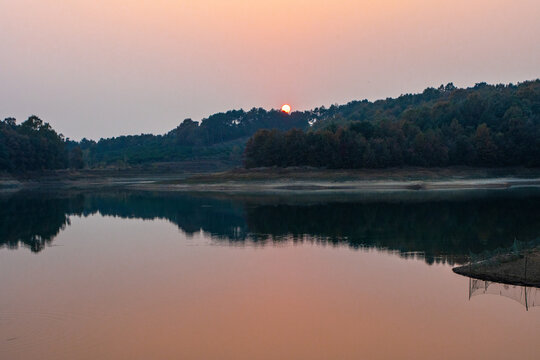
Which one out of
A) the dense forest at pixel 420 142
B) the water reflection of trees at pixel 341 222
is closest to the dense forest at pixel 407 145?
the dense forest at pixel 420 142

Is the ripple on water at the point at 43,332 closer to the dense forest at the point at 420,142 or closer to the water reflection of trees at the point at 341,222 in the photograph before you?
the water reflection of trees at the point at 341,222

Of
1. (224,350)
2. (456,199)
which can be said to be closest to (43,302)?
(224,350)

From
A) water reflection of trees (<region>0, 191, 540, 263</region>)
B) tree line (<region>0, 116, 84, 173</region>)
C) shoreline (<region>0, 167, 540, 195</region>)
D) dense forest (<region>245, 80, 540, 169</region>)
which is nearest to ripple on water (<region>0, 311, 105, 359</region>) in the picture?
water reflection of trees (<region>0, 191, 540, 263</region>)

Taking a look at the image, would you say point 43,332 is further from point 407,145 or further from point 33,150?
point 33,150

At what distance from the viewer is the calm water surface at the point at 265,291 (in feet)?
66.5

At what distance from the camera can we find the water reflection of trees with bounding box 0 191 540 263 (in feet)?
137

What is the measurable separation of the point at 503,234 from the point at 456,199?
107 ft

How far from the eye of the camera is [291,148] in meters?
123

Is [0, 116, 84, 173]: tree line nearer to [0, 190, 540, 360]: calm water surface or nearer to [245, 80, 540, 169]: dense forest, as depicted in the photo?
[245, 80, 540, 169]: dense forest

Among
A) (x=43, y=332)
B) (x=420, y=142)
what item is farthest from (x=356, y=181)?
(x=43, y=332)

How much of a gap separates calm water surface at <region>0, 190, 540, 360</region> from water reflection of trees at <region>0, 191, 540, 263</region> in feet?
0.96

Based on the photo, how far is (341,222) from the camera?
176ft

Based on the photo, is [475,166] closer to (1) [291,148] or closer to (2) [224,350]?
(1) [291,148]

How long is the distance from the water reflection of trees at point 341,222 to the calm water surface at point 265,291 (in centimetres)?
29
